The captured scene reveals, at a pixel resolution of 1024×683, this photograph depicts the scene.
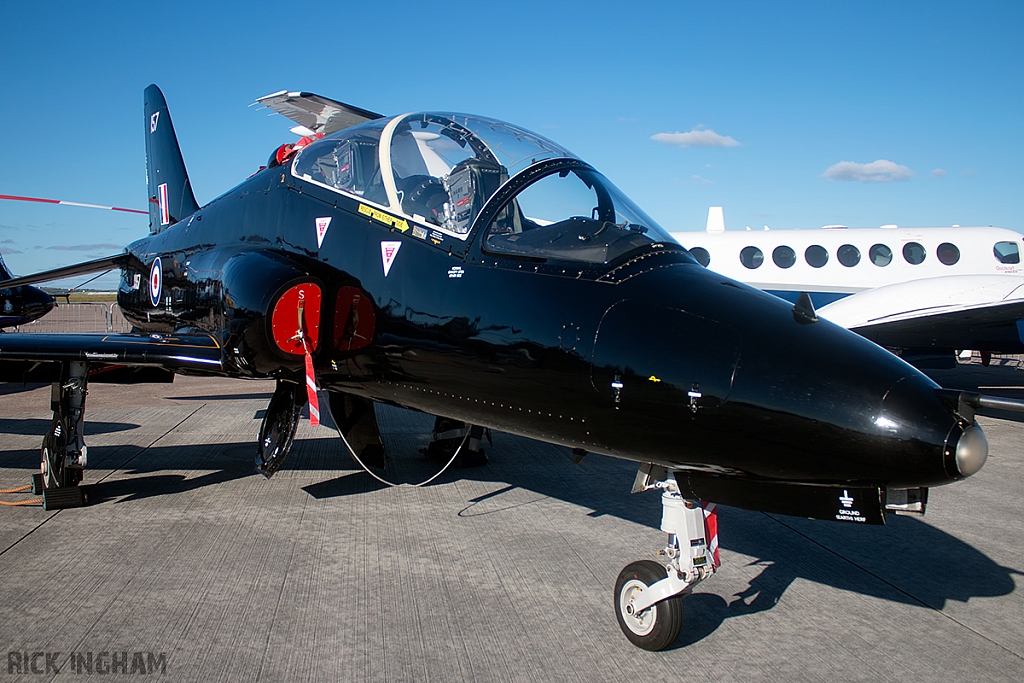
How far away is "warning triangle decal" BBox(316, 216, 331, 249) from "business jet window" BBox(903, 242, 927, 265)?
1422 cm

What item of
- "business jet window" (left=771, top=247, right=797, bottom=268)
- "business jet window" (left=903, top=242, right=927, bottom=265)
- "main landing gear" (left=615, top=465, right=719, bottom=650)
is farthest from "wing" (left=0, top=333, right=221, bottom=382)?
"business jet window" (left=903, top=242, right=927, bottom=265)

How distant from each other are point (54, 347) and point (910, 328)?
13.2m

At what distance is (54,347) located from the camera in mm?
6035

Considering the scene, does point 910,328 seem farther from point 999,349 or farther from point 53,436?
point 53,436

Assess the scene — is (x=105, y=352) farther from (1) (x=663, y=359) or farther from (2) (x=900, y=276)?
(2) (x=900, y=276)

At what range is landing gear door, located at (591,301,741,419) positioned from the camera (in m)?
2.98

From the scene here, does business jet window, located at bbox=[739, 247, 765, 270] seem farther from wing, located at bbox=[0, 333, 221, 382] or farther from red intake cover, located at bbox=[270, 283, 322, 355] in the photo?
red intake cover, located at bbox=[270, 283, 322, 355]

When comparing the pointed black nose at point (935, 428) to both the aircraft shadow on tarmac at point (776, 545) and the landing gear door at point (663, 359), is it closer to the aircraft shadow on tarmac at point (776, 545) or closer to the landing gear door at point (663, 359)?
the landing gear door at point (663, 359)

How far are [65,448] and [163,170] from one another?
19.5 feet

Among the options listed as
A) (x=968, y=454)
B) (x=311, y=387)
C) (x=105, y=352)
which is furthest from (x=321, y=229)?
(x=968, y=454)

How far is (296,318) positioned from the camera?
14.3ft

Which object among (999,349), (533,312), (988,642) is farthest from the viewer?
(999,349)

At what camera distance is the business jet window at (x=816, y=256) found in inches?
615

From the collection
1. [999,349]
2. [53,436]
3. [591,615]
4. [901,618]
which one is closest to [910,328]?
[999,349]
